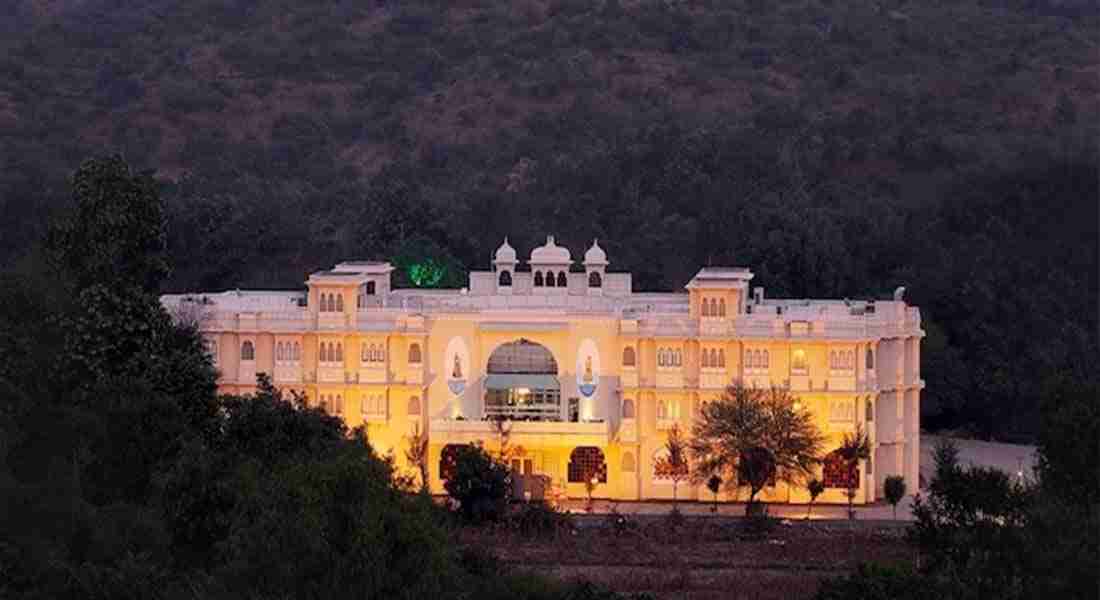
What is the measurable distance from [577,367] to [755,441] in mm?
4504

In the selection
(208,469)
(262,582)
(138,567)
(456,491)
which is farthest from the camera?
(456,491)

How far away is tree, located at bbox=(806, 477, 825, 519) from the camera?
44375mm

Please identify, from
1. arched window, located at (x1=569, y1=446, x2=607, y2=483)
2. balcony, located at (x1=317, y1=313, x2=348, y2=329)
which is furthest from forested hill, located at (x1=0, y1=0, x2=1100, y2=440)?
arched window, located at (x1=569, y1=446, x2=607, y2=483)

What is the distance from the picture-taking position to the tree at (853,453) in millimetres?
45062

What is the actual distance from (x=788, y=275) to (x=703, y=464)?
14022mm

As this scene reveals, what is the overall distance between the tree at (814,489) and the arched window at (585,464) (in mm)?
4142

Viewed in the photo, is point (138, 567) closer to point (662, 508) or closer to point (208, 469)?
point (208, 469)

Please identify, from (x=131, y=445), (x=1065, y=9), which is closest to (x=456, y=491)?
(x=131, y=445)

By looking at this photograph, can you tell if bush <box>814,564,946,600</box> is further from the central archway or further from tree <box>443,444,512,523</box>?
the central archway

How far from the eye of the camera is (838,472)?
4569 centimetres

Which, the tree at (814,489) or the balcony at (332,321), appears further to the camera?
the balcony at (332,321)

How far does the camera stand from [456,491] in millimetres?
43031

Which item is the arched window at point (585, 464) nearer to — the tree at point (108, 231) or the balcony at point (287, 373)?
the balcony at point (287, 373)

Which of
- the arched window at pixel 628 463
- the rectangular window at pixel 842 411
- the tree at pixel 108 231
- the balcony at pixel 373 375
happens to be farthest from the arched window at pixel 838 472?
the tree at pixel 108 231
